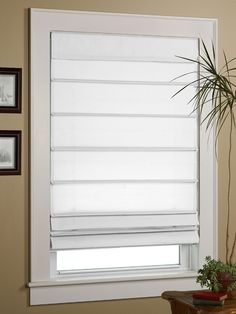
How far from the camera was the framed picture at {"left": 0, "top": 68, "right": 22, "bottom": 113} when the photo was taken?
4.70m

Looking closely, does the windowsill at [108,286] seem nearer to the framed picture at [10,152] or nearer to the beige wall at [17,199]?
the beige wall at [17,199]

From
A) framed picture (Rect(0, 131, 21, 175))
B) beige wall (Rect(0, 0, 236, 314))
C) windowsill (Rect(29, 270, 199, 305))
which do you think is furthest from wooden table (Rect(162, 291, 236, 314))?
framed picture (Rect(0, 131, 21, 175))

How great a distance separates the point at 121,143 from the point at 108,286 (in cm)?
95

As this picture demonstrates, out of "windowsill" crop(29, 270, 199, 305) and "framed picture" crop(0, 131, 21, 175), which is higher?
"framed picture" crop(0, 131, 21, 175)

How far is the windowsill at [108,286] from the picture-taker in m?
4.77

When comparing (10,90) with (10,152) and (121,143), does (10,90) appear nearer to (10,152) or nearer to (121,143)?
(10,152)

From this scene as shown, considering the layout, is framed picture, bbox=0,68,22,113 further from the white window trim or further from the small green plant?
the small green plant

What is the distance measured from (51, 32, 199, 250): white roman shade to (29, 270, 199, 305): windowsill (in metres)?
0.22

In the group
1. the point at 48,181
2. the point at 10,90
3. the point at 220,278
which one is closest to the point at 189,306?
the point at 220,278

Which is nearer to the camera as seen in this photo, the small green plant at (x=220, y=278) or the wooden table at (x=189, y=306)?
the wooden table at (x=189, y=306)

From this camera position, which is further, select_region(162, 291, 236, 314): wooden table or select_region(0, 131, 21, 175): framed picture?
select_region(0, 131, 21, 175): framed picture

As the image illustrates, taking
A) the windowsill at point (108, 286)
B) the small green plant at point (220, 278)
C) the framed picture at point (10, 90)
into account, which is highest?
the framed picture at point (10, 90)

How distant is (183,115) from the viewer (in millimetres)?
5027

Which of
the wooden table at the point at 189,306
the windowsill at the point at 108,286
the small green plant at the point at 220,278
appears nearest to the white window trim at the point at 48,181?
the windowsill at the point at 108,286
